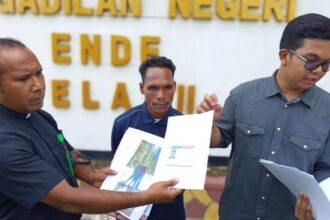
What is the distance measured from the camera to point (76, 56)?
122 inches

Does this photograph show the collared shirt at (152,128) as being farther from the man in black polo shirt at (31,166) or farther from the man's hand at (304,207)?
the man's hand at (304,207)

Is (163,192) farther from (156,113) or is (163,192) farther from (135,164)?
(156,113)

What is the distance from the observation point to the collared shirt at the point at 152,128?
72.1 inches

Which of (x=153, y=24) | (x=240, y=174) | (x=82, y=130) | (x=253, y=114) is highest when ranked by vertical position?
(x=153, y=24)


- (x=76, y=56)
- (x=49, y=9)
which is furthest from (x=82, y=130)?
(x=49, y=9)

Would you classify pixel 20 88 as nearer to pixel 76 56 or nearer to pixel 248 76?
pixel 76 56

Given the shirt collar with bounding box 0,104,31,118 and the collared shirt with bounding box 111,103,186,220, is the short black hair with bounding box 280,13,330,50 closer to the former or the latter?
the collared shirt with bounding box 111,103,186,220

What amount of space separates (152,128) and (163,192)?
60 centimetres

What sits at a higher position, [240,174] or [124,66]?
[124,66]

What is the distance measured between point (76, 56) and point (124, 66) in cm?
44

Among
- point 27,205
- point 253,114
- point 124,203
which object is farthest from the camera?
point 253,114

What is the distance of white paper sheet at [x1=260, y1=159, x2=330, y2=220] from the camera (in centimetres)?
117

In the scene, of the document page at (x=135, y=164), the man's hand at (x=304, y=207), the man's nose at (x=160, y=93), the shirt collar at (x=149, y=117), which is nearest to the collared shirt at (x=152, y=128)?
the shirt collar at (x=149, y=117)

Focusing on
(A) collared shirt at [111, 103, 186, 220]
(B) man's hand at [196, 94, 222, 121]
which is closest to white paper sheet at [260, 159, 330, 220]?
(B) man's hand at [196, 94, 222, 121]
